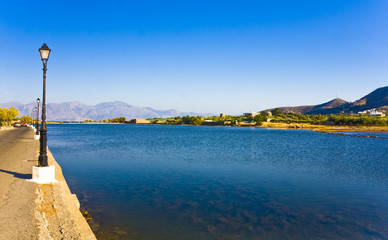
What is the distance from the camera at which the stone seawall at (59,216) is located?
28.0ft

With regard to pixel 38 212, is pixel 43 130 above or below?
above

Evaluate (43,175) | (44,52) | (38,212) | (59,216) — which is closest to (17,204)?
(38,212)

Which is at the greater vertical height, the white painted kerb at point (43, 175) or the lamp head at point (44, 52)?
the lamp head at point (44, 52)

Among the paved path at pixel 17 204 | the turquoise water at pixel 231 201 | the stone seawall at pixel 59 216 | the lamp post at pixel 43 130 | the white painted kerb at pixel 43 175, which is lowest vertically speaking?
the turquoise water at pixel 231 201

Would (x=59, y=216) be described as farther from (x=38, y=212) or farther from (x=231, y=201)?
(x=231, y=201)

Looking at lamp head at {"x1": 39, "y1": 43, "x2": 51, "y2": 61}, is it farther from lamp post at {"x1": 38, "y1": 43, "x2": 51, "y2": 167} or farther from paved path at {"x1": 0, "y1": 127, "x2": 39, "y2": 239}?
paved path at {"x1": 0, "y1": 127, "x2": 39, "y2": 239}

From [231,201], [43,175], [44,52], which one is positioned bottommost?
[231,201]

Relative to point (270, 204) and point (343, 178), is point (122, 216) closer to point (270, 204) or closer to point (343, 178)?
point (270, 204)

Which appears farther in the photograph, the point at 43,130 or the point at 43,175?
the point at 43,130

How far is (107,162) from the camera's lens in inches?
1166

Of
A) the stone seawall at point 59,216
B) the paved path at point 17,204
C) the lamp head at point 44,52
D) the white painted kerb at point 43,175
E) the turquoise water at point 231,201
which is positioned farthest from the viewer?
the lamp head at point 44,52

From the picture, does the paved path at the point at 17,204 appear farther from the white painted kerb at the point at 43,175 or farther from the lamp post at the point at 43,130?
A: the lamp post at the point at 43,130

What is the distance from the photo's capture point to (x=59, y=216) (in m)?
9.93

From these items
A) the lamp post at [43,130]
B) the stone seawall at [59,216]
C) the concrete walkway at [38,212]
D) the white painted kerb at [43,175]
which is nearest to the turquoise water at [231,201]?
the stone seawall at [59,216]
